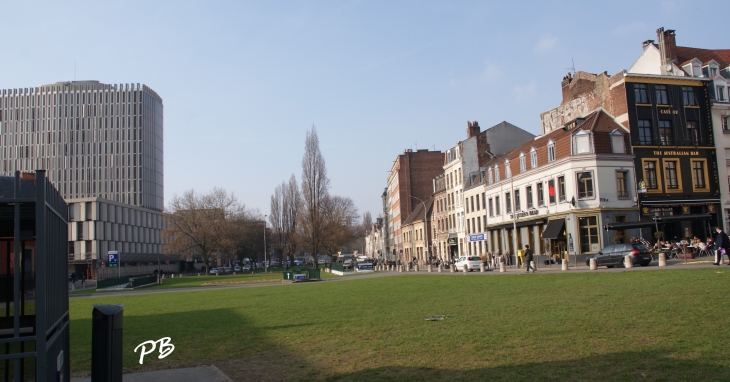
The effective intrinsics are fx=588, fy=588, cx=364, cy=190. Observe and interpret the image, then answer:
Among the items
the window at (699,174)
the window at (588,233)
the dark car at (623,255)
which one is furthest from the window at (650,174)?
the dark car at (623,255)

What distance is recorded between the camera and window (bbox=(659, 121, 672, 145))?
161 ft

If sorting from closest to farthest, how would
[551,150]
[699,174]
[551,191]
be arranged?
[699,174]
[551,191]
[551,150]

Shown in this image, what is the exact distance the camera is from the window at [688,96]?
49656 mm

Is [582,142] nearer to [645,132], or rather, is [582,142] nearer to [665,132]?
[645,132]

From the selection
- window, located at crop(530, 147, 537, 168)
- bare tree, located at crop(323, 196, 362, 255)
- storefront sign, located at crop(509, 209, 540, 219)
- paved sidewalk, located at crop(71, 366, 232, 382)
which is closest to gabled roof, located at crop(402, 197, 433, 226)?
bare tree, located at crop(323, 196, 362, 255)

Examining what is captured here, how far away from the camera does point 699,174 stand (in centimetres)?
4953

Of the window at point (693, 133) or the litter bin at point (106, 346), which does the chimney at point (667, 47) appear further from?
the litter bin at point (106, 346)

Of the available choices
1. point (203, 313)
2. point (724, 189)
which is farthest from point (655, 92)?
point (203, 313)

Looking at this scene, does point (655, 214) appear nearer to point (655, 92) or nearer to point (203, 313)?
point (655, 92)

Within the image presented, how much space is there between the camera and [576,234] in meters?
47.3

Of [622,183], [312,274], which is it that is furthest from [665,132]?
[312,274]

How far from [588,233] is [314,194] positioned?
131 feet

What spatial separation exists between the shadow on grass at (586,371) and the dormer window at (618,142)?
42289 millimetres

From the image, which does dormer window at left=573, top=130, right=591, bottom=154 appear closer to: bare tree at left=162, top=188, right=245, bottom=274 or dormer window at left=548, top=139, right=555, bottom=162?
dormer window at left=548, top=139, right=555, bottom=162
